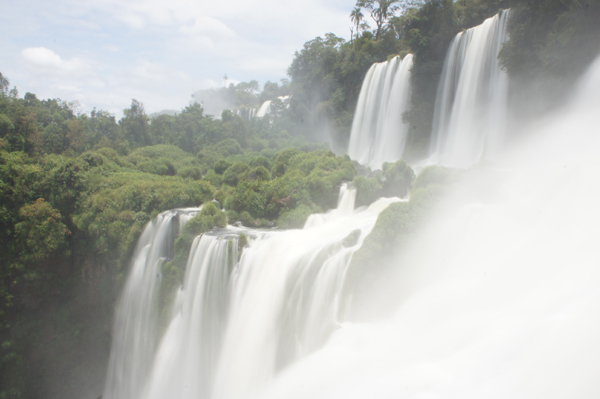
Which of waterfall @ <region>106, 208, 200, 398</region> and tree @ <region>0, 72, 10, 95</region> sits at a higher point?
tree @ <region>0, 72, 10, 95</region>

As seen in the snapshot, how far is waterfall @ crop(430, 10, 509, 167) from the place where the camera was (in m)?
18.5

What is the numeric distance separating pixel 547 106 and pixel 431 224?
30.6ft

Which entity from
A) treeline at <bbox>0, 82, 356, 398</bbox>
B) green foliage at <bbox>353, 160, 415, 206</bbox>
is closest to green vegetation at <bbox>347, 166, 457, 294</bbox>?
green foliage at <bbox>353, 160, 415, 206</bbox>

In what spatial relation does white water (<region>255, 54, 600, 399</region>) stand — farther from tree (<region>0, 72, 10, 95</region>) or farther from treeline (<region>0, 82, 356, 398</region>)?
tree (<region>0, 72, 10, 95</region>)

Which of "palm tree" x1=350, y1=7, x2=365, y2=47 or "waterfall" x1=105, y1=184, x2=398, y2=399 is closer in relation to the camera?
"waterfall" x1=105, y1=184, x2=398, y2=399

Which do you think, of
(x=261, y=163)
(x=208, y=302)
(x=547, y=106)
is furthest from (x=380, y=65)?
(x=208, y=302)

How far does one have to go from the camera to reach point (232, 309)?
41.8 feet

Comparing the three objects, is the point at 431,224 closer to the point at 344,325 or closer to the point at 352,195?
the point at 344,325

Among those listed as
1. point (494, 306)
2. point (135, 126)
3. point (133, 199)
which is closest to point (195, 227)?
point (133, 199)

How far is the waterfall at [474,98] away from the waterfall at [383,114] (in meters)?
4.45

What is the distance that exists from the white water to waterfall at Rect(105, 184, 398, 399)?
41.5 inches

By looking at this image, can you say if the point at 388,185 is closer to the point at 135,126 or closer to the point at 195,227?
the point at 195,227

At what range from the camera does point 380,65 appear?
96.2ft

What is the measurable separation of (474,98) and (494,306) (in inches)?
564
